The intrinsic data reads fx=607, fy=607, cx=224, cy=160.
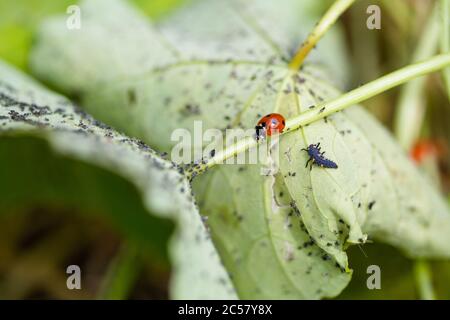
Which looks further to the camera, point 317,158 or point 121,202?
point 121,202

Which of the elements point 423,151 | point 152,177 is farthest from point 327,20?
point 423,151

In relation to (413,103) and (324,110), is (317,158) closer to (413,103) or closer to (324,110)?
(324,110)

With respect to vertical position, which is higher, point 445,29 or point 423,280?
point 445,29

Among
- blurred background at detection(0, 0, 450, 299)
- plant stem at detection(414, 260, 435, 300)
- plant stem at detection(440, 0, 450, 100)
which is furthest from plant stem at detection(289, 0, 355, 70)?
plant stem at detection(414, 260, 435, 300)

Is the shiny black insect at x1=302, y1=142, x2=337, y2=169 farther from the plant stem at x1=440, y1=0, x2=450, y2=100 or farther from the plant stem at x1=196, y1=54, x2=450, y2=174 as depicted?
the plant stem at x1=440, y1=0, x2=450, y2=100

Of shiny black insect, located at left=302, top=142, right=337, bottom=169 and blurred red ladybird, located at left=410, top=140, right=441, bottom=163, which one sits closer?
shiny black insect, located at left=302, top=142, right=337, bottom=169

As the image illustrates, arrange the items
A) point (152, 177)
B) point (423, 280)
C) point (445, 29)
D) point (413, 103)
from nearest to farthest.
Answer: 1. point (152, 177)
2. point (445, 29)
3. point (423, 280)
4. point (413, 103)
